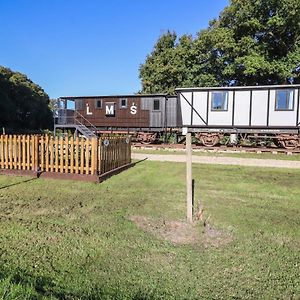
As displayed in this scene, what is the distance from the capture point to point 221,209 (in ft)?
20.2

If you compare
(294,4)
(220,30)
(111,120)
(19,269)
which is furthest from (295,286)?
(220,30)

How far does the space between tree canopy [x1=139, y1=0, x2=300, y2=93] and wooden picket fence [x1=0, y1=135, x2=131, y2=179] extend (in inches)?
794

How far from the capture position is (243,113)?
65.6 feet

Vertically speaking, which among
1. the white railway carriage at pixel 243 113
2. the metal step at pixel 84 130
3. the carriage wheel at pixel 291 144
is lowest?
Result: the carriage wheel at pixel 291 144

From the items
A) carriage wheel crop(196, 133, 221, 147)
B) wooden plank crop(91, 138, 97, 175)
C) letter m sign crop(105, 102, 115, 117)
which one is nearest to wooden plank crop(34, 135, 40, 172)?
wooden plank crop(91, 138, 97, 175)

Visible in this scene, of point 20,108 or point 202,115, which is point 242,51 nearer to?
point 202,115

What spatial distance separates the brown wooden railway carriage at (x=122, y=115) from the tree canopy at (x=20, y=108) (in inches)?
961

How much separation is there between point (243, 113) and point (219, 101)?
164cm

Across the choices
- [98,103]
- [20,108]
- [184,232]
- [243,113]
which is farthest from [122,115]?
[20,108]

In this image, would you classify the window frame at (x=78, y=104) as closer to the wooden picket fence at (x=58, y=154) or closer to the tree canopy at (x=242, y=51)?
the tree canopy at (x=242, y=51)

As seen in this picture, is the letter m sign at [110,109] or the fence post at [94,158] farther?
the letter m sign at [110,109]

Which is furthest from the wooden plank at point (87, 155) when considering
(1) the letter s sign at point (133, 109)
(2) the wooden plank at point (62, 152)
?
(1) the letter s sign at point (133, 109)

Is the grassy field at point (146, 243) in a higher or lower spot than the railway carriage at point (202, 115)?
lower

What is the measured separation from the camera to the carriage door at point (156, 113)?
2302 cm
